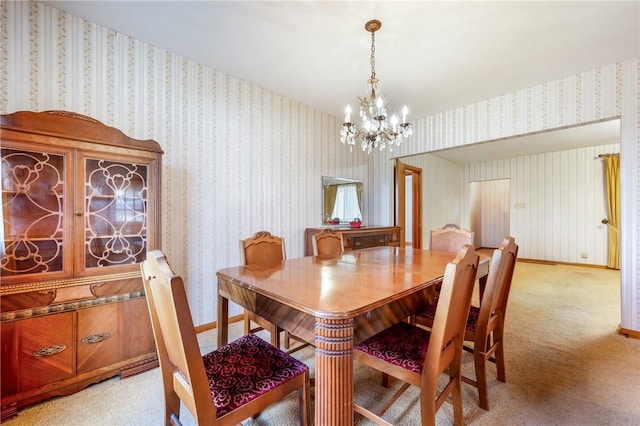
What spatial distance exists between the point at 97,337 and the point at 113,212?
85 centimetres

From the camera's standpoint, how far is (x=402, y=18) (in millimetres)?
1971

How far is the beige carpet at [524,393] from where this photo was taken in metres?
1.50

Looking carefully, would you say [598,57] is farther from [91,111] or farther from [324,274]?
[91,111]

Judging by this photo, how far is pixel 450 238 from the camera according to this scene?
2.70 metres

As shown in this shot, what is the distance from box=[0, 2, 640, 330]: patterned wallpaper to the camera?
1.93 m

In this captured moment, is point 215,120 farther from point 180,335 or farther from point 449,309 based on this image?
point 449,309

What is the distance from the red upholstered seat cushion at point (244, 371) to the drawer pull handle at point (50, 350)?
113cm

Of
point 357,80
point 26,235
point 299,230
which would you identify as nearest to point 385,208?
point 299,230

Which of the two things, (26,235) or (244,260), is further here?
(244,260)

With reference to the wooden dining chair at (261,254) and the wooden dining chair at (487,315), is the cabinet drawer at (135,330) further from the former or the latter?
the wooden dining chair at (487,315)

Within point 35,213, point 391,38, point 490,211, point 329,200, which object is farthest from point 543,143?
point 35,213

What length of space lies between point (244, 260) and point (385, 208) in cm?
307

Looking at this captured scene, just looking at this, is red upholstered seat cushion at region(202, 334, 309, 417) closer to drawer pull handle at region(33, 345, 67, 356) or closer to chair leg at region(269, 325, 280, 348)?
chair leg at region(269, 325, 280, 348)

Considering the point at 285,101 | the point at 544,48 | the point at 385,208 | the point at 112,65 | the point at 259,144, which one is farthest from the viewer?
the point at 385,208
